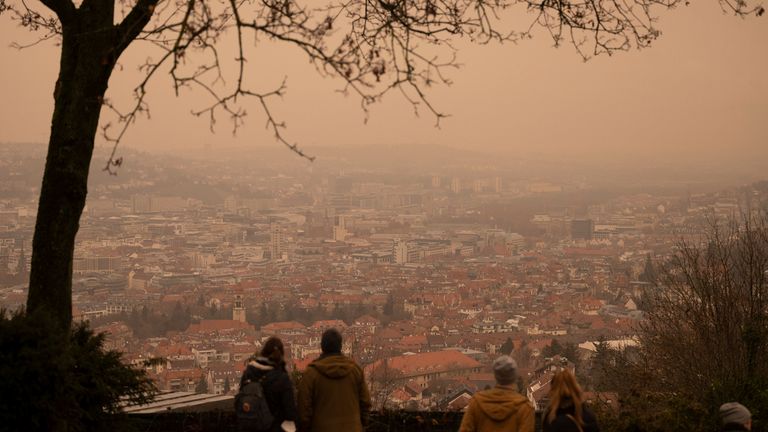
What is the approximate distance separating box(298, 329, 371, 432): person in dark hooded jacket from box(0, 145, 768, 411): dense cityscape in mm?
1284

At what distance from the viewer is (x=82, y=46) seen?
643 centimetres

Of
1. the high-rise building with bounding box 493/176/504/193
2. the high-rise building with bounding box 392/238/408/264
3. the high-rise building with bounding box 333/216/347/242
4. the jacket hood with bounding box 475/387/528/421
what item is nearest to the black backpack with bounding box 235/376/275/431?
the jacket hood with bounding box 475/387/528/421

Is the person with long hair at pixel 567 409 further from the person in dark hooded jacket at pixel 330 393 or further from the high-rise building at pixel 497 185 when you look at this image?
the high-rise building at pixel 497 185

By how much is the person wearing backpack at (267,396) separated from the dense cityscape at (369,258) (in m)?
1.09

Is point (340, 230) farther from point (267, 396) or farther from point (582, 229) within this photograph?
point (267, 396)

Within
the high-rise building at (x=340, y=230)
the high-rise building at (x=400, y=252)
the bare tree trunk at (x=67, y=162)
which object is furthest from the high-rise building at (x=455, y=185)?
the bare tree trunk at (x=67, y=162)

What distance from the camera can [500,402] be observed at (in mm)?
4887

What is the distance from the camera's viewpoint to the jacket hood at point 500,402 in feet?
15.9

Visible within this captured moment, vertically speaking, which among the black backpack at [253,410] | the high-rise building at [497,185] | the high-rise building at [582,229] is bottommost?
the high-rise building at [582,229]

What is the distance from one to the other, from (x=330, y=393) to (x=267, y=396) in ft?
1.32

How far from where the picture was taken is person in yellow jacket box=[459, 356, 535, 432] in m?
4.86

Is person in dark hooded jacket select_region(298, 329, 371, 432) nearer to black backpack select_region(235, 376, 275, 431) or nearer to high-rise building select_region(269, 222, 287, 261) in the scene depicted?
black backpack select_region(235, 376, 275, 431)

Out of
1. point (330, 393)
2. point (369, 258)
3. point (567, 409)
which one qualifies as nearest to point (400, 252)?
point (369, 258)

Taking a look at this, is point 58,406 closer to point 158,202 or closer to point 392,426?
point 392,426
